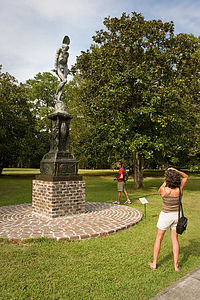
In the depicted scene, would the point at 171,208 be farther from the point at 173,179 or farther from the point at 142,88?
the point at 142,88

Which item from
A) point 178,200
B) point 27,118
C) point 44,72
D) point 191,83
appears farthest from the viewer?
point 44,72

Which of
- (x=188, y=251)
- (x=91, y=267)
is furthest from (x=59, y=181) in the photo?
(x=188, y=251)

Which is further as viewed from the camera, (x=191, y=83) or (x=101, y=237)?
(x=191, y=83)

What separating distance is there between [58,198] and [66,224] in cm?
97

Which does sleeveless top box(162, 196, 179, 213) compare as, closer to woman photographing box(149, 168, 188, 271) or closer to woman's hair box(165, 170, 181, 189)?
woman photographing box(149, 168, 188, 271)

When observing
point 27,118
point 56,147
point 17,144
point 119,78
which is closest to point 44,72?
point 27,118

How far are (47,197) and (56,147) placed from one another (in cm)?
173

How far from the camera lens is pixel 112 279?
3.30 m

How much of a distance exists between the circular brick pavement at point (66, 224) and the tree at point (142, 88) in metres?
5.26

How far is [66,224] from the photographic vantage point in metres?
5.89

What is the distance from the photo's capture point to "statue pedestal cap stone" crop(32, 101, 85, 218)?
661 centimetres

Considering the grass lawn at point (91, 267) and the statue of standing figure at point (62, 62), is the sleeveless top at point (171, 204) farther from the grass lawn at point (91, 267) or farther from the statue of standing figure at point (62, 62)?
the statue of standing figure at point (62, 62)

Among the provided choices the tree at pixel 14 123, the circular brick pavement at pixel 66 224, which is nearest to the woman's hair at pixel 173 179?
the circular brick pavement at pixel 66 224

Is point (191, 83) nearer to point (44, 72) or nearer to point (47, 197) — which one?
point (47, 197)
